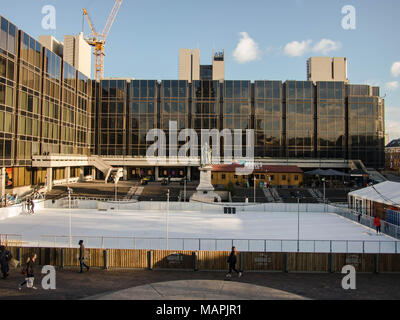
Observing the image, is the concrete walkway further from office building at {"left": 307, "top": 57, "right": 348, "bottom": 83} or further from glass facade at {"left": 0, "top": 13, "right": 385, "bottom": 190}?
office building at {"left": 307, "top": 57, "right": 348, "bottom": 83}

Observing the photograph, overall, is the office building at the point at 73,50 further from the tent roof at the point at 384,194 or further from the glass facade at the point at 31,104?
Answer: the tent roof at the point at 384,194

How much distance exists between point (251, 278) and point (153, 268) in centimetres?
523

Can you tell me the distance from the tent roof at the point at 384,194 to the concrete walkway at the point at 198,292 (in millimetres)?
20194

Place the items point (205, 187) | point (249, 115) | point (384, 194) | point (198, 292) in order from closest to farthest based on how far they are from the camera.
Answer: point (198, 292) < point (384, 194) < point (205, 187) < point (249, 115)

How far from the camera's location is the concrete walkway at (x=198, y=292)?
11883 mm

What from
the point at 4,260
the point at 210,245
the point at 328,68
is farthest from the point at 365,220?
the point at 328,68

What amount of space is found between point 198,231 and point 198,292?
1411cm

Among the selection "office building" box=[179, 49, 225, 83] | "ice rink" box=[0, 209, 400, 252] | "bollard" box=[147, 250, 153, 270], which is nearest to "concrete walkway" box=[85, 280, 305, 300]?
"bollard" box=[147, 250, 153, 270]

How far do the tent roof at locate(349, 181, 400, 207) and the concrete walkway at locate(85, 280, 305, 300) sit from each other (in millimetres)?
20194

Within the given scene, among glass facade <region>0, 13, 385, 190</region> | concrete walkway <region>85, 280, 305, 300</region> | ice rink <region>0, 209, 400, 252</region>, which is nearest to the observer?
concrete walkway <region>85, 280, 305, 300</region>

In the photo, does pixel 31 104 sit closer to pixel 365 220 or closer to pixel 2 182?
pixel 2 182

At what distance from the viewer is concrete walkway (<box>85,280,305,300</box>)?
468 inches

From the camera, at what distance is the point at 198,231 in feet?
87.5
